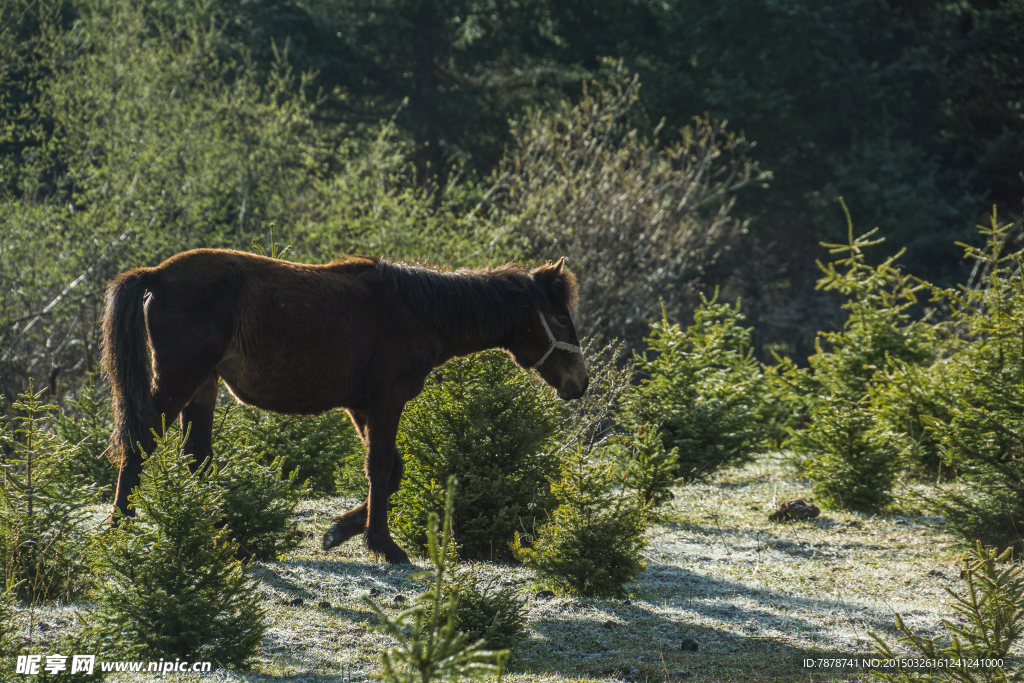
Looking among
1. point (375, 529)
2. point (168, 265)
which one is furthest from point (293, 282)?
point (375, 529)

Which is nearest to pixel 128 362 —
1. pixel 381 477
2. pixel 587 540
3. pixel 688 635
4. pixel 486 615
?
pixel 381 477

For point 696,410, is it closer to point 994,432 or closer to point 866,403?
point 866,403

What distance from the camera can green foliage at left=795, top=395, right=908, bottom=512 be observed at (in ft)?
28.8

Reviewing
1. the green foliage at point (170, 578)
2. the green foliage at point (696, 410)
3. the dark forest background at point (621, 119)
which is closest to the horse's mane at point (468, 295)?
the green foliage at point (170, 578)

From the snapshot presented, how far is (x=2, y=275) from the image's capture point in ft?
36.2

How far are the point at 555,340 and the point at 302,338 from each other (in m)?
2.04

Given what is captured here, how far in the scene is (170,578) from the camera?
3.82 m

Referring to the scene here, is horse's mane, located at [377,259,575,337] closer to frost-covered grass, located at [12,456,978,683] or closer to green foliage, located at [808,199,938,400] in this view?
frost-covered grass, located at [12,456,978,683]

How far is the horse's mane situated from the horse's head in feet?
0.25

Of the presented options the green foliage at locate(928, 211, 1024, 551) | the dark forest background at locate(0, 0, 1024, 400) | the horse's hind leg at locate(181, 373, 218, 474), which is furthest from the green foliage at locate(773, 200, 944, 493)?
the horse's hind leg at locate(181, 373, 218, 474)

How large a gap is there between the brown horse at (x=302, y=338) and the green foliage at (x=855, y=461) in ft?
12.8

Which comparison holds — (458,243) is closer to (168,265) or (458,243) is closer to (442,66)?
(168,265)

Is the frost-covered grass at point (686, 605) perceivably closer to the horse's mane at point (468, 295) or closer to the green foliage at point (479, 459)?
the green foliage at point (479, 459)

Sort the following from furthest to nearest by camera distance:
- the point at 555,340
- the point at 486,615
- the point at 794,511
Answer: the point at 794,511 → the point at 555,340 → the point at 486,615
